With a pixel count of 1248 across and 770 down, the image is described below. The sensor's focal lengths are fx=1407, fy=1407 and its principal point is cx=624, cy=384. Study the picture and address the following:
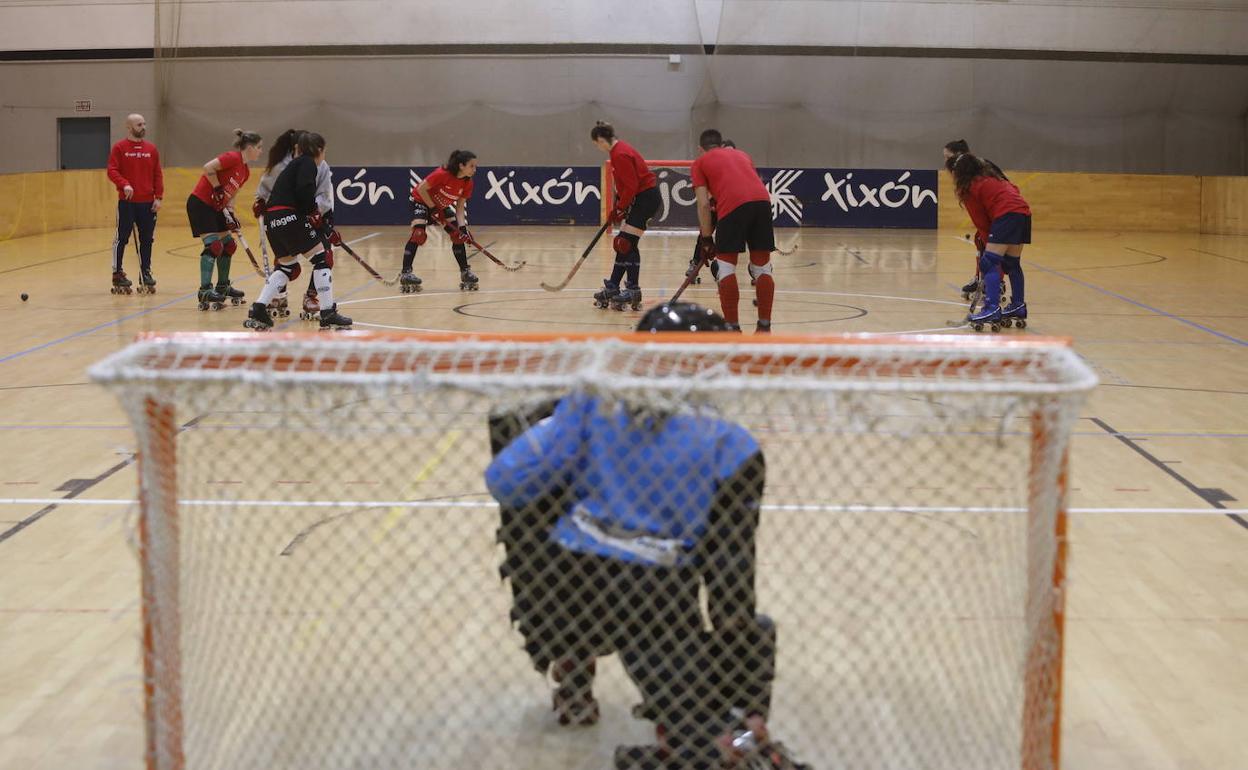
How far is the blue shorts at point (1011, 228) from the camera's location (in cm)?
976

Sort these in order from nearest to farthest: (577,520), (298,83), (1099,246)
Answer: (577,520), (1099,246), (298,83)

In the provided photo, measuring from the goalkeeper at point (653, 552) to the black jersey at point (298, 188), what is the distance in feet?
21.7

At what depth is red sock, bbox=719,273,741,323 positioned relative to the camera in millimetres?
8992

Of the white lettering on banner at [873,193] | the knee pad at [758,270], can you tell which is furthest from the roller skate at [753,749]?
the white lettering on banner at [873,193]

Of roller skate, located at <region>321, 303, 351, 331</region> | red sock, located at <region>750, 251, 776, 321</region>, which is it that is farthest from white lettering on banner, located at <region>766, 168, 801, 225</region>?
roller skate, located at <region>321, 303, 351, 331</region>

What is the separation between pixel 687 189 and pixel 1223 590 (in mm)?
14282

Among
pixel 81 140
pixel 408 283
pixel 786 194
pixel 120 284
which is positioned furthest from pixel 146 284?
pixel 81 140

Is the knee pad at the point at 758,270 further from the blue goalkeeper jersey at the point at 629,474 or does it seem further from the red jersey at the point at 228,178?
the blue goalkeeper jersey at the point at 629,474

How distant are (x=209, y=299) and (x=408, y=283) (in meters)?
1.90

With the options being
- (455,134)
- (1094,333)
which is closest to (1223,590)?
(1094,333)

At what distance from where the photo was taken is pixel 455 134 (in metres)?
21.9

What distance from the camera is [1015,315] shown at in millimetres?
10078

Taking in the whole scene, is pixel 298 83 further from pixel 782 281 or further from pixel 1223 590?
pixel 1223 590

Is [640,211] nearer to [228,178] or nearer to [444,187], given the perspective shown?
[444,187]
